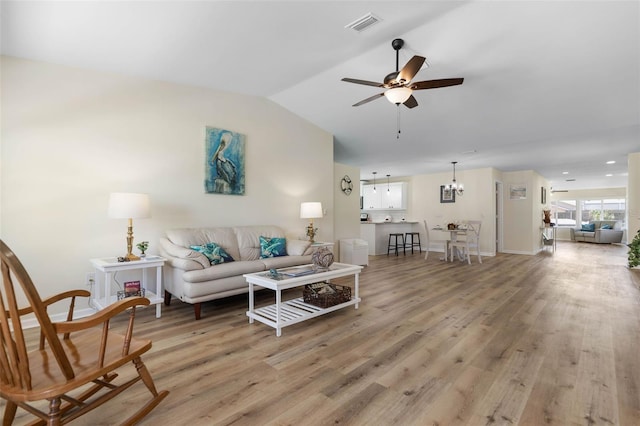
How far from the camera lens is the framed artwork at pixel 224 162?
4195 millimetres

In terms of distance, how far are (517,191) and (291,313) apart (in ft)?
27.4

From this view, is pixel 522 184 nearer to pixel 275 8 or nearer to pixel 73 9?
pixel 275 8

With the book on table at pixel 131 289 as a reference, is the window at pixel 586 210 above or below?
above

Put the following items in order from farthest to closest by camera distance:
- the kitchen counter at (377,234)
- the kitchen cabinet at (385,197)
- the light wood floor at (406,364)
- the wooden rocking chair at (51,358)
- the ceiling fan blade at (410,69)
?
Result: 1. the kitchen cabinet at (385,197)
2. the kitchen counter at (377,234)
3. the ceiling fan blade at (410,69)
4. the light wood floor at (406,364)
5. the wooden rocking chair at (51,358)

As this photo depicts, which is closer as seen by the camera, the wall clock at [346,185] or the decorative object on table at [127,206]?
the decorative object on table at [127,206]

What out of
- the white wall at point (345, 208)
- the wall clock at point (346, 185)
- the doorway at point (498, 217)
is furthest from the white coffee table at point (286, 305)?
the doorway at point (498, 217)

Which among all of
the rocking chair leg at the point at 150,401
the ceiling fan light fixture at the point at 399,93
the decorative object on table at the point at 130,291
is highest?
the ceiling fan light fixture at the point at 399,93

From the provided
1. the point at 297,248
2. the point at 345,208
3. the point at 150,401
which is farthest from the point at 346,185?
the point at 150,401

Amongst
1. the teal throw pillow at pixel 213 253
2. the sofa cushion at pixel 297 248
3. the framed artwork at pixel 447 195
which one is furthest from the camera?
the framed artwork at pixel 447 195

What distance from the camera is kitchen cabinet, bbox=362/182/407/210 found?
994cm

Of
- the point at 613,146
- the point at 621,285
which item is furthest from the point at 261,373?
the point at 613,146

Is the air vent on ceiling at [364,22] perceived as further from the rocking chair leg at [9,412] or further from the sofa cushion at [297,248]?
the rocking chair leg at [9,412]

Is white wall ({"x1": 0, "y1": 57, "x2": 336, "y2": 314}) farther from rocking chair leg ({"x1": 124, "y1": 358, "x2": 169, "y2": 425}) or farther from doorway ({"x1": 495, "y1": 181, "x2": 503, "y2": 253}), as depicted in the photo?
doorway ({"x1": 495, "y1": 181, "x2": 503, "y2": 253})

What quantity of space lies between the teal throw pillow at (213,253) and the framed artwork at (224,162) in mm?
937
